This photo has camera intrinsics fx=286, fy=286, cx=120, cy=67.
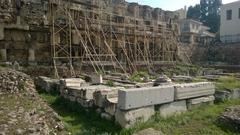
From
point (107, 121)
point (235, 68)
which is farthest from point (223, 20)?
point (107, 121)

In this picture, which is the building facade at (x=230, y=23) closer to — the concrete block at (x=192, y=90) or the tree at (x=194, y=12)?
the tree at (x=194, y=12)

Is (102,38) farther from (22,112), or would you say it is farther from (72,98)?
(22,112)

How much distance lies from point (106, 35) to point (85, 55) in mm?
2546

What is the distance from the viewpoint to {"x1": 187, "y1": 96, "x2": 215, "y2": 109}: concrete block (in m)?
8.40

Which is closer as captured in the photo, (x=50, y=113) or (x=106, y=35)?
(x=50, y=113)

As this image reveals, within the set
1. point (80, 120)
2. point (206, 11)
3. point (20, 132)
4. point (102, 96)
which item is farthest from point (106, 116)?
point (206, 11)

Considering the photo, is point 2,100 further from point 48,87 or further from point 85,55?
point 85,55

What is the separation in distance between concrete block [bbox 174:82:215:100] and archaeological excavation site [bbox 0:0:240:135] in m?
0.03

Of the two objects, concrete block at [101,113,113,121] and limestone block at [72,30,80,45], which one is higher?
limestone block at [72,30,80,45]

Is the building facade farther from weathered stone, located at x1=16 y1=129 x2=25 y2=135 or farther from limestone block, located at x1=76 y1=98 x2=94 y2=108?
weathered stone, located at x1=16 y1=129 x2=25 y2=135

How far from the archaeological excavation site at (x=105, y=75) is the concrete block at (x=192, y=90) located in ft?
0.10

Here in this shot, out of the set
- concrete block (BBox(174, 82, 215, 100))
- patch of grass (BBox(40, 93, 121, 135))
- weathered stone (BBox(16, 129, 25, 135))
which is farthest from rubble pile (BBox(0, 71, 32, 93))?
concrete block (BBox(174, 82, 215, 100))

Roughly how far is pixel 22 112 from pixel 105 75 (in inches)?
314

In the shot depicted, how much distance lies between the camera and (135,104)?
6812mm
